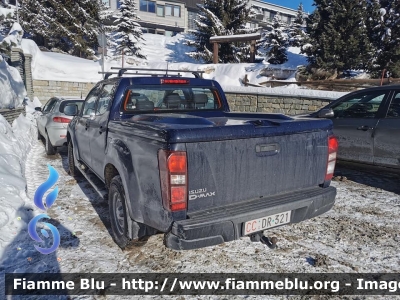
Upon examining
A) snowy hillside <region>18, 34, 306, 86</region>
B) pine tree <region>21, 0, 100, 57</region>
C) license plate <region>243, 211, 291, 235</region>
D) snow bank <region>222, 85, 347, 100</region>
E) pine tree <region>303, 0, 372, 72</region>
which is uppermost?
pine tree <region>21, 0, 100, 57</region>

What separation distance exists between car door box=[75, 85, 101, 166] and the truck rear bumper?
8.79 feet

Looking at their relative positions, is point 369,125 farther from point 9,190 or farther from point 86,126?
point 9,190

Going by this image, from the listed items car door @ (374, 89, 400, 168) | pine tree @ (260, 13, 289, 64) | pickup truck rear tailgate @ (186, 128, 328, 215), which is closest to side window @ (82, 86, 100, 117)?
pickup truck rear tailgate @ (186, 128, 328, 215)

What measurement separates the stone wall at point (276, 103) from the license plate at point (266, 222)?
7.12m

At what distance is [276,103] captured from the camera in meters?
10.5

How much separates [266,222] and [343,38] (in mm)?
18394

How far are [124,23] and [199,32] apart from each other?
7.22 meters

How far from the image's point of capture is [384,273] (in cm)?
298

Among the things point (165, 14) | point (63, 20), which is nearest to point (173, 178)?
point (63, 20)

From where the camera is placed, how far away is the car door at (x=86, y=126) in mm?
4578

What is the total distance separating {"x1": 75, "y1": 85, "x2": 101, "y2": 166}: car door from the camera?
15.0 ft

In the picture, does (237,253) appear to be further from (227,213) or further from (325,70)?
(325,70)

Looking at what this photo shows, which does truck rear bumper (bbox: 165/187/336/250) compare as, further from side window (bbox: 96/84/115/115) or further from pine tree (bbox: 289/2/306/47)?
pine tree (bbox: 289/2/306/47)

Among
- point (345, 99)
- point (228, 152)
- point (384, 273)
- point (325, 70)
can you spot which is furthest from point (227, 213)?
point (325, 70)
